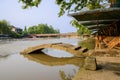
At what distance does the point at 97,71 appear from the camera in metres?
6.59

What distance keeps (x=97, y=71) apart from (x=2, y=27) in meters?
87.9

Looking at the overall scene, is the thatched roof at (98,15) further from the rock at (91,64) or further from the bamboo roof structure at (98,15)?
the rock at (91,64)

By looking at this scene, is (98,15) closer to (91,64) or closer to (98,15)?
(98,15)

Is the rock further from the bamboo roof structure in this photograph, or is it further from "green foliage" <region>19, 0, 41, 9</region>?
"green foliage" <region>19, 0, 41, 9</region>

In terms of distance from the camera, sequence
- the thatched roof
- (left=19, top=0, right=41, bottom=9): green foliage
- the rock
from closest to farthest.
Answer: the rock, the thatched roof, (left=19, top=0, right=41, bottom=9): green foliage

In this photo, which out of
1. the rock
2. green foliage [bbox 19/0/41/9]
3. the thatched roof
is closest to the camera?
the rock

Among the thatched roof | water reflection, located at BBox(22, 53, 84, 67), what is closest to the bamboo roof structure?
the thatched roof

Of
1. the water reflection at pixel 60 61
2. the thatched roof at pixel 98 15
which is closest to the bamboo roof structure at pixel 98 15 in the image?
the thatched roof at pixel 98 15

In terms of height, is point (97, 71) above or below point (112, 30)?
below

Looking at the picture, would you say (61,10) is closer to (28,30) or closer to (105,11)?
(105,11)

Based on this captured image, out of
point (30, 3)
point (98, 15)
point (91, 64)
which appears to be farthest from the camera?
point (30, 3)

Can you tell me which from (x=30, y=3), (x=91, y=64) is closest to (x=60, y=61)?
(x=30, y=3)

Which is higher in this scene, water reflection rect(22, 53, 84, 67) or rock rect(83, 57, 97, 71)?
rock rect(83, 57, 97, 71)

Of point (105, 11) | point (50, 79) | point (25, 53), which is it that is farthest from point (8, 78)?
point (25, 53)
